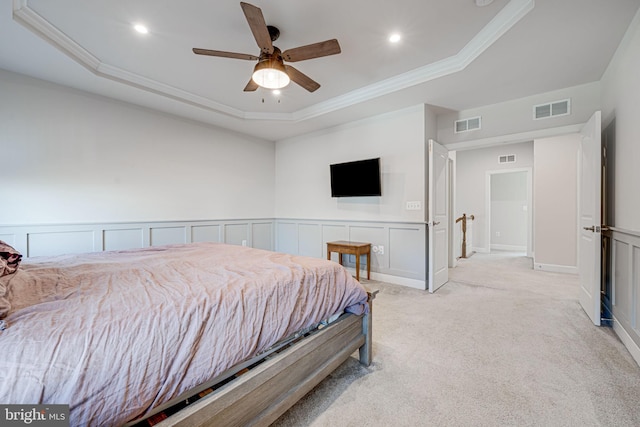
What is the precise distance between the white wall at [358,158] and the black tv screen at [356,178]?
0.14m

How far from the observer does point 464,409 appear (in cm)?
153

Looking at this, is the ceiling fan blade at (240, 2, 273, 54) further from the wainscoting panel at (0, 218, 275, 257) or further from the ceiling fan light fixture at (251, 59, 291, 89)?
the wainscoting panel at (0, 218, 275, 257)

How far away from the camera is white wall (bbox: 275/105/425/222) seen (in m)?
3.80

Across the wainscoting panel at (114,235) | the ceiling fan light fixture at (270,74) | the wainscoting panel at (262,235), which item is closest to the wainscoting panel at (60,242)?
the wainscoting panel at (114,235)

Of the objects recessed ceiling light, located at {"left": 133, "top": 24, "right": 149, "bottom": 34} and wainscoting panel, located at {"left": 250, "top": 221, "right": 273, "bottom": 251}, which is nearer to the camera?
recessed ceiling light, located at {"left": 133, "top": 24, "right": 149, "bottom": 34}

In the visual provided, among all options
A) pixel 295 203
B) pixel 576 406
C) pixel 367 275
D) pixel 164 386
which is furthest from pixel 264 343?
pixel 295 203

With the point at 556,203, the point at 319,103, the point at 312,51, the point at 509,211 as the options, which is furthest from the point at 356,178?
the point at 509,211

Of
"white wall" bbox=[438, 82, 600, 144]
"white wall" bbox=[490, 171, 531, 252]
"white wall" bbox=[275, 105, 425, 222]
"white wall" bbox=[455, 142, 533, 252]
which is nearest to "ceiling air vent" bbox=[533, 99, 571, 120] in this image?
"white wall" bbox=[438, 82, 600, 144]

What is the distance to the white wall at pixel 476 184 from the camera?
6738 mm

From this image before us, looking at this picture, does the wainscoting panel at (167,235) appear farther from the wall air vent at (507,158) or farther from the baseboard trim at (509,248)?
the baseboard trim at (509,248)

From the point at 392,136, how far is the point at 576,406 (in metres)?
3.39

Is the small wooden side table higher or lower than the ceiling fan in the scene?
lower

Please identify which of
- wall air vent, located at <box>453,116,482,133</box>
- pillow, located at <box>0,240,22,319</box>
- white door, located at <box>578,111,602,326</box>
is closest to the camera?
pillow, located at <box>0,240,22,319</box>

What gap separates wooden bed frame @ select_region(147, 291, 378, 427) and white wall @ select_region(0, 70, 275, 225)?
11.2 ft
